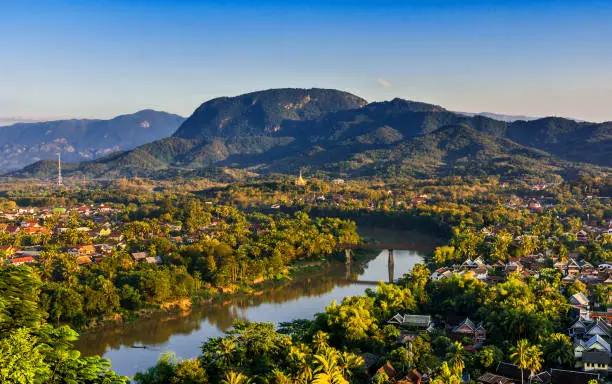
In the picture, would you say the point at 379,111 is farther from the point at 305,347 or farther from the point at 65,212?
the point at 305,347

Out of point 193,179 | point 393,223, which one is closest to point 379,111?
point 193,179

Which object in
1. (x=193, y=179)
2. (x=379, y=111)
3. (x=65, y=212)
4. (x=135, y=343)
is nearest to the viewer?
(x=135, y=343)

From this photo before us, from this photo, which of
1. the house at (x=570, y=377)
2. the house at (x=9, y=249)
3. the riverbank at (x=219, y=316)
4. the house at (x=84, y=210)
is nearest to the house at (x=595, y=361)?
the house at (x=570, y=377)

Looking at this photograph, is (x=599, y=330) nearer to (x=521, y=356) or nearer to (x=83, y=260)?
(x=521, y=356)

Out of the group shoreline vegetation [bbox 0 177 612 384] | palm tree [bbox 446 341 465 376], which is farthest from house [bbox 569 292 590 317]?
palm tree [bbox 446 341 465 376]

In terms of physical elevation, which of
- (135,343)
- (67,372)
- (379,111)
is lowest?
(135,343)

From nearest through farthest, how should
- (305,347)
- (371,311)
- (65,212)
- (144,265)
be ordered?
(305,347) < (371,311) < (144,265) < (65,212)
